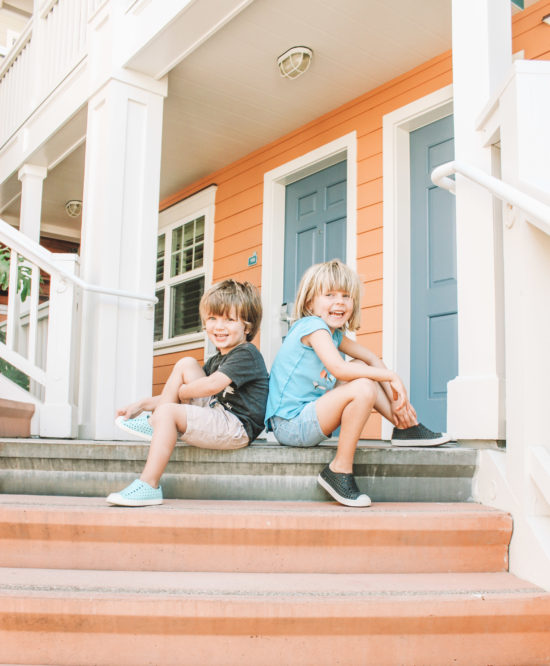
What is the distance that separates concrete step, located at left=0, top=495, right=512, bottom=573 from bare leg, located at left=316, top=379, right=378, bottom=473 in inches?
8.7

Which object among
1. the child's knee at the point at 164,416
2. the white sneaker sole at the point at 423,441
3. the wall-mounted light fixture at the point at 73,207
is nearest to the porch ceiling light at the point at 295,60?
the white sneaker sole at the point at 423,441

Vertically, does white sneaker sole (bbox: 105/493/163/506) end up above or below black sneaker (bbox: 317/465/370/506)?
below

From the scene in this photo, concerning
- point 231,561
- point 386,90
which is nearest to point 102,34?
point 386,90

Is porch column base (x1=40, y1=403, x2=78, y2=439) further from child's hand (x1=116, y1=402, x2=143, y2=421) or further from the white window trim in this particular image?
the white window trim

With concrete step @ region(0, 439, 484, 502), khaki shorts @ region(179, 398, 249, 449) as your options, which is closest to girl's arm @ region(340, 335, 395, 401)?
concrete step @ region(0, 439, 484, 502)

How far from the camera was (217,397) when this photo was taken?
98.6 inches

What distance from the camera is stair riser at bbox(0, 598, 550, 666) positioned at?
1521 mm

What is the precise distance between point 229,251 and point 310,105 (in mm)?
1448

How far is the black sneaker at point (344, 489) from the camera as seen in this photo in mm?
2010

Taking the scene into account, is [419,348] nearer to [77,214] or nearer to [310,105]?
[310,105]

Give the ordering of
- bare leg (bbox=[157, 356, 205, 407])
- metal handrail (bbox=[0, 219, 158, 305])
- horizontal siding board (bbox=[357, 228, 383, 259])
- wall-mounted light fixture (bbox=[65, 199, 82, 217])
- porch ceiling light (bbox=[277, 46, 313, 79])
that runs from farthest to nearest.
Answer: wall-mounted light fixture (bbox=[65, 199, 82, 217]), horizontal siding board (bbox=[357, 228, 383, 259]), porch ceiling light (bbox=[277, 46, 313, 79]), metal handrail (bbox=[0, 219, 158, 305]), bare leg (bbox=[157, 356, 205, 407])

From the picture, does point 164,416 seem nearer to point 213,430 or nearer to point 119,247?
point 213,430

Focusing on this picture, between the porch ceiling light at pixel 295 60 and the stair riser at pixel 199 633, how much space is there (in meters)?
3.17

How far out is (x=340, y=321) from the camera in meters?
2.46
